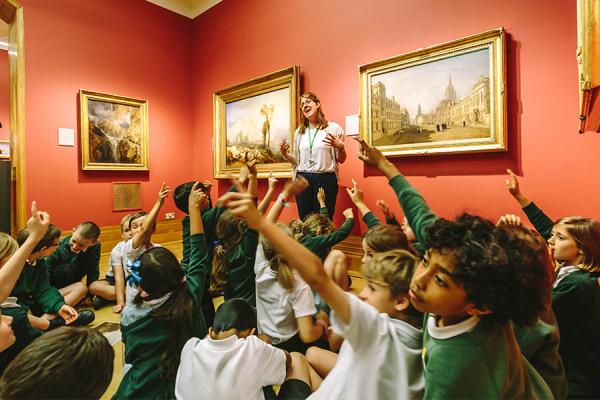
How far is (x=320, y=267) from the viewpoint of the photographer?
0.90m

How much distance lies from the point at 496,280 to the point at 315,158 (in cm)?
318

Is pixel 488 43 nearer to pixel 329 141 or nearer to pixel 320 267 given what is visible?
pixel 329 141

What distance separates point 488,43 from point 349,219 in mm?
2127

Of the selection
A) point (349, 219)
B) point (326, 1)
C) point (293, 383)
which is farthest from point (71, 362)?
point (326, 1)

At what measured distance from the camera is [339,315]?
935 mm

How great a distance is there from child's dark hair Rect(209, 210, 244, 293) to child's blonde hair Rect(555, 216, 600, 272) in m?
1.87

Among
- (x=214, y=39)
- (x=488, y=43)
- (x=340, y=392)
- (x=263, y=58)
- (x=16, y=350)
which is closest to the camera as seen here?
(x=340, y=392)

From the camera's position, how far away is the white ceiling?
6.34m

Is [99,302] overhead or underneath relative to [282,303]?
underneath

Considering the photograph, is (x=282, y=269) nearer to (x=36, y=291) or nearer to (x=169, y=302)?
(x=169, y=302)

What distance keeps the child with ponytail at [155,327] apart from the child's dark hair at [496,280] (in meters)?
1.21

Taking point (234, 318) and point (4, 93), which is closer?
point (234, 318)

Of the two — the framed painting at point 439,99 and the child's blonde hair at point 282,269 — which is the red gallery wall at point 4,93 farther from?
the child's blonde hair at point 282,269

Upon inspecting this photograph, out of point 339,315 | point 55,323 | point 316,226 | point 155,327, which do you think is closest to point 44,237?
point 55,323
